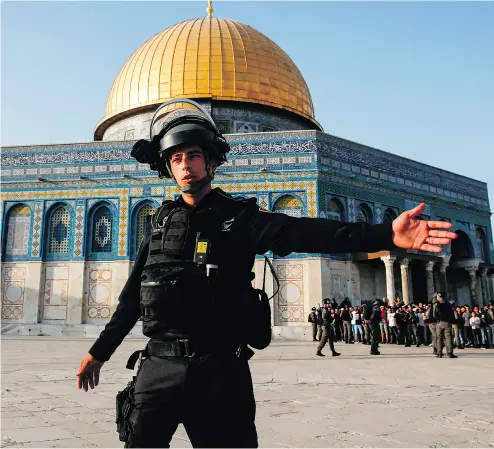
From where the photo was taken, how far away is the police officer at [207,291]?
5.86 feet

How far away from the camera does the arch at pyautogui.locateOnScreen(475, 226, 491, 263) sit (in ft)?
82.0

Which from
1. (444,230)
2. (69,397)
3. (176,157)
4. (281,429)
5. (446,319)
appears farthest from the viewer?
(446,319)

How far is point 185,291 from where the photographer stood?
73.8 inches

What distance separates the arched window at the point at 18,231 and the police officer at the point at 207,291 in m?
19.8

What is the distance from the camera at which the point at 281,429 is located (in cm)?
380

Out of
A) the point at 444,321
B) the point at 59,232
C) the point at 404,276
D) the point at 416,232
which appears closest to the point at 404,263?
the point at 404,276

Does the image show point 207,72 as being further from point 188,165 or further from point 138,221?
point 188,165

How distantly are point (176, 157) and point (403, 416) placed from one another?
3.30 meters

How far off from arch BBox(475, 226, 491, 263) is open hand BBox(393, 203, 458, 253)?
1006 inches

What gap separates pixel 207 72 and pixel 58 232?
9353mm

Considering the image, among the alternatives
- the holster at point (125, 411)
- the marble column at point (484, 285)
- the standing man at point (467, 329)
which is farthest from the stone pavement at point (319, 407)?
the marble column at point (484, 285)

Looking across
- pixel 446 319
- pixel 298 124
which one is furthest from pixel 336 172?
pixel 446 319

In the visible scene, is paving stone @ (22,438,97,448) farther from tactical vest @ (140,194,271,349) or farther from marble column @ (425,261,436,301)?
marble column @ (425,261,436,301)

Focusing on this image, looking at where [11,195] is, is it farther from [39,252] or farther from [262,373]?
[262,373]
